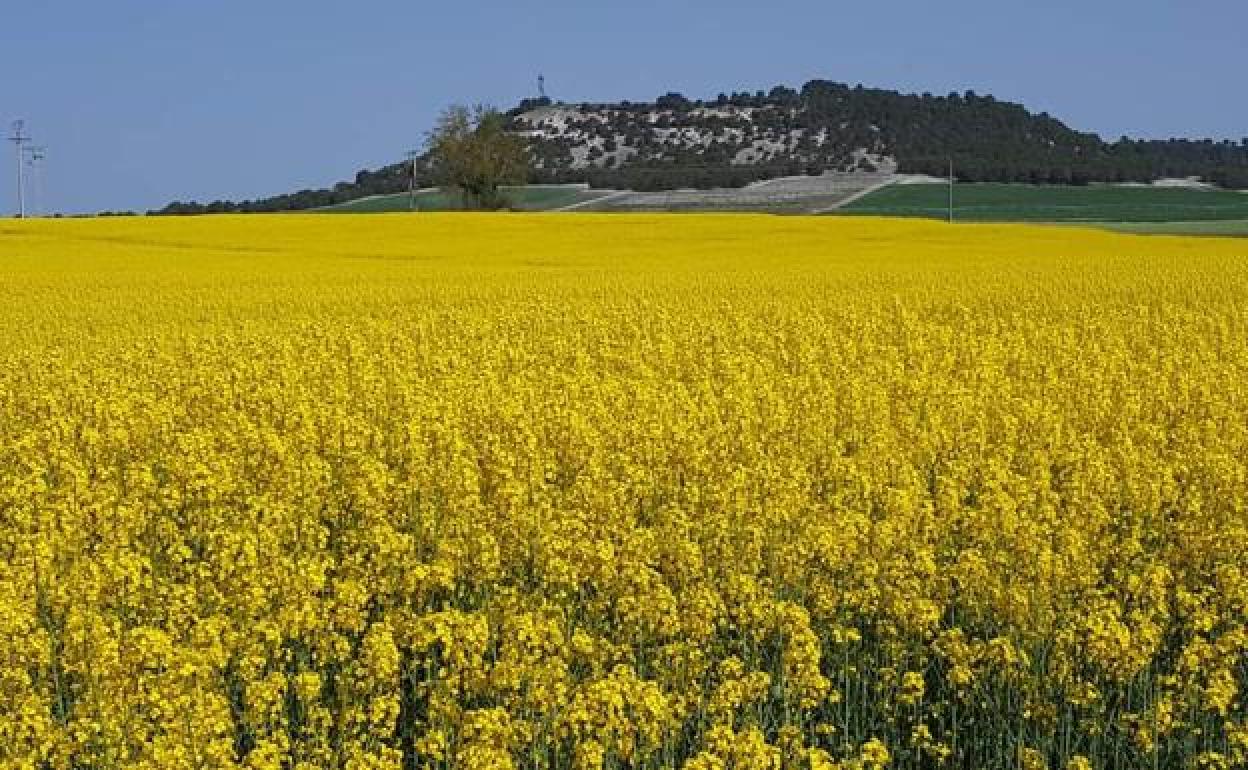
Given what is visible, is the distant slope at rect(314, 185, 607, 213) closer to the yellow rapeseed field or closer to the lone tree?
the lone tree

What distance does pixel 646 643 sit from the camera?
20.8ft

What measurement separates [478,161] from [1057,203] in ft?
96.0

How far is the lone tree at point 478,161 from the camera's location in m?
76.8

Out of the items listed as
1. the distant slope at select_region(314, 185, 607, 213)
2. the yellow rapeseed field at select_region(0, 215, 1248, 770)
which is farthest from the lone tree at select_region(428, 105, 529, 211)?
the yellow rapeseed field at select_region(0, 215, 1248, 770)

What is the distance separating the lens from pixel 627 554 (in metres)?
6.68

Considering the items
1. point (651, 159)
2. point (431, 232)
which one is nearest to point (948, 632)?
point (431, 232)

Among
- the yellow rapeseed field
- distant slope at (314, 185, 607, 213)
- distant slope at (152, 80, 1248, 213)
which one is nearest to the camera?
the yellow rapeseed field

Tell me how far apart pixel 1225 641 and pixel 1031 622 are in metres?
0.77

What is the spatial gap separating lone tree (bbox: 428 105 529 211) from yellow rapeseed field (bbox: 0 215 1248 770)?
200ft

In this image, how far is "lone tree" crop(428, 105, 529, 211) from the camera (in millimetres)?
76812

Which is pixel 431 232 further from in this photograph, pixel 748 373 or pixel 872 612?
pixel 872 612

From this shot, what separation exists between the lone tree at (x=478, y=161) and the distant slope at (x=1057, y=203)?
17333mm

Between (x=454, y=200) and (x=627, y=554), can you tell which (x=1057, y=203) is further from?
(x=627, y=554)

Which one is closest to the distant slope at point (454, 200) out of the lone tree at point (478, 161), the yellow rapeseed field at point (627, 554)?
the lone tree at point (478, 161)
